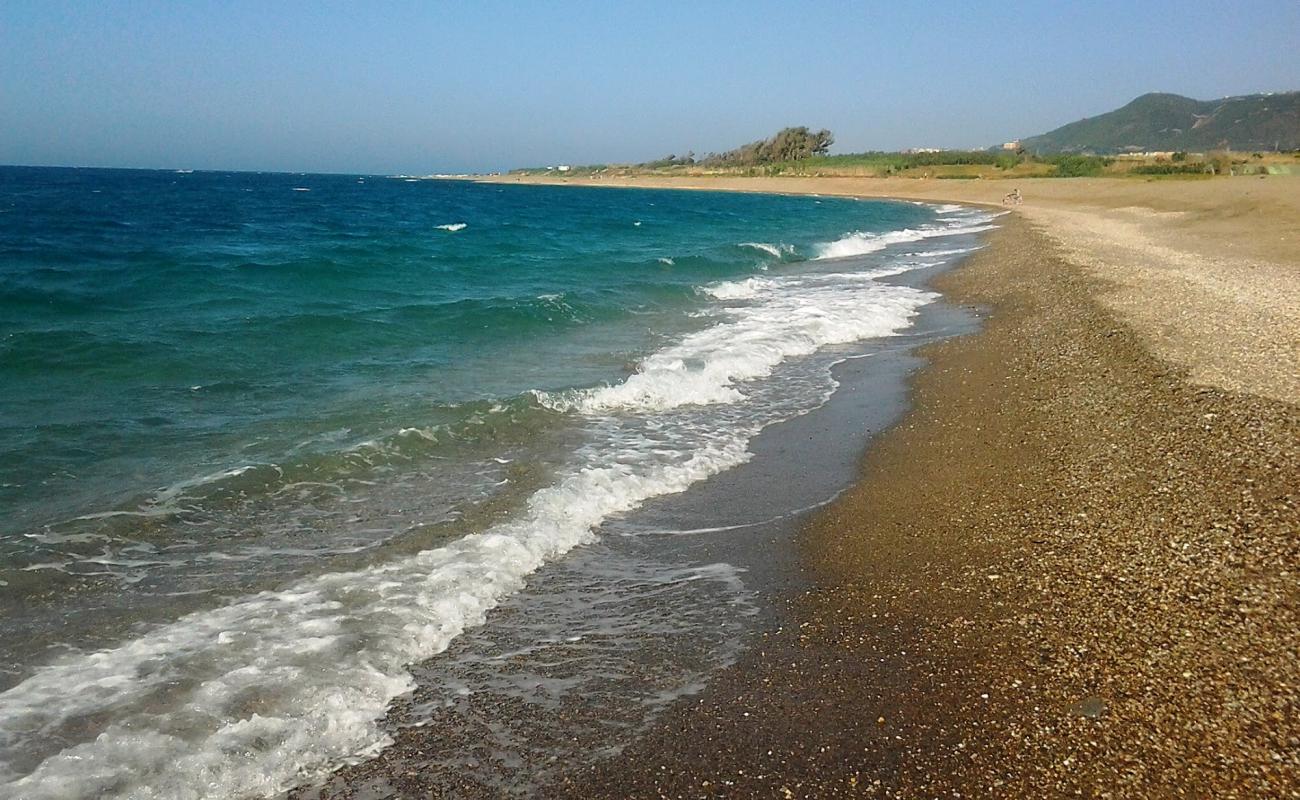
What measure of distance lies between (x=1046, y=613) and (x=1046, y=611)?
23 millimetres

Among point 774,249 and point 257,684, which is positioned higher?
point 774,249

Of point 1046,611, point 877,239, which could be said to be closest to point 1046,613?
point 1046,611

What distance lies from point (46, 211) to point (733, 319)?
33.6 meters

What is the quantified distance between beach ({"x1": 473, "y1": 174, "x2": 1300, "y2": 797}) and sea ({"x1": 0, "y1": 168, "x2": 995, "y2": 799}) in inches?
23.8

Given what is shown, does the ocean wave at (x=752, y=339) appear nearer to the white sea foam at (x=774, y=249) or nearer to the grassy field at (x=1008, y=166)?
the white sea foam at (x=774, y=249)

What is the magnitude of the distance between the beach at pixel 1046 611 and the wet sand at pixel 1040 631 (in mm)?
14

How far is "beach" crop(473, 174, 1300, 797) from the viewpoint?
134 inches

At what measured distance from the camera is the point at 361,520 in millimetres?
6355

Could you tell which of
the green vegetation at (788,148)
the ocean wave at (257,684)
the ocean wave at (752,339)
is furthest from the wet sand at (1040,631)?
the green vegetation at (788,148)

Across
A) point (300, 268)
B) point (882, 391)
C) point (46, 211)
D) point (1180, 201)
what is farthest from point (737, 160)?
point (882, 391)

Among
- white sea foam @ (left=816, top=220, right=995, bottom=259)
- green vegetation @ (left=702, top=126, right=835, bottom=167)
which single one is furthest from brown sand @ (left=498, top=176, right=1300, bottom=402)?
green vegetation @ (left=702, top=126, right=835, bottom=167)

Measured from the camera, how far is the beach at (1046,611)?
134 inches

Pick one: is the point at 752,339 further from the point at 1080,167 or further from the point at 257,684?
the point at 1080,167

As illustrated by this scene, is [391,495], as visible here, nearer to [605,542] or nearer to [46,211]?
[605,542]
